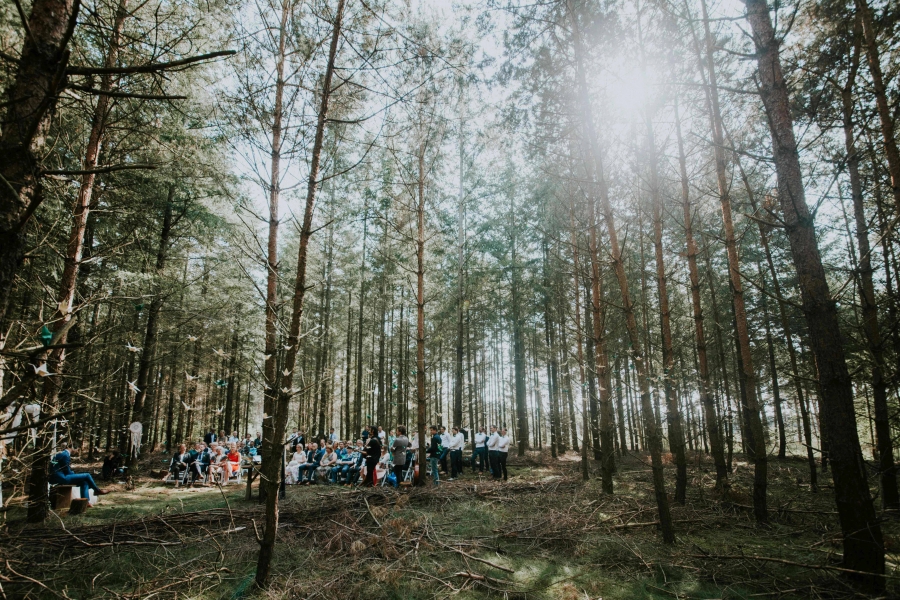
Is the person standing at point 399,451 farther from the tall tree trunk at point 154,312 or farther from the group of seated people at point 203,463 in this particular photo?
the tall tree trunk at point 154,312

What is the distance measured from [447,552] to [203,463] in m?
10.9

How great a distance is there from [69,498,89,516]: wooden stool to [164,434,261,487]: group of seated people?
3.63 m

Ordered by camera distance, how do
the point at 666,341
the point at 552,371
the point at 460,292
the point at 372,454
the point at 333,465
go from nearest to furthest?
the point at 666,341
the point at 372,454
the point at 333,465
the point at 460,292
the point at 552,371

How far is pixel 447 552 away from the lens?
5289 mm

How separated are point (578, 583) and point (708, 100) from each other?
26.0 ft

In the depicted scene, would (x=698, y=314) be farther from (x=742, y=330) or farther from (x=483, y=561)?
(x=483, y=561)

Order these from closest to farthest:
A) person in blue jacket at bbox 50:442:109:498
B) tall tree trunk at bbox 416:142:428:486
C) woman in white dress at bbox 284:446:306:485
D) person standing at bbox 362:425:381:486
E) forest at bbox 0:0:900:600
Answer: forest at bbox 0:0:900:600, person in blue jacket at bbox 50:442:109:498, tall tree trunk at bbox 416:142:428:486, person standing at bbox 362:425:381:486, woman in white dress at bbox 284:446:306:485

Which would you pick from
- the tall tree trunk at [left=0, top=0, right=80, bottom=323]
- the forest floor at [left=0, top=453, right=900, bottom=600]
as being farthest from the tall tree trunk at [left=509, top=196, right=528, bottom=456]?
the tall tree trunk at [left=0, top=0, right=80, bottom=323]

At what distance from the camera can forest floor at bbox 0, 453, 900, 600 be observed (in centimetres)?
408

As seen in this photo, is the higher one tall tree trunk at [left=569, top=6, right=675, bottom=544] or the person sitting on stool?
tall tree trunk at [left=569, top=6, right=675, bottom=544]

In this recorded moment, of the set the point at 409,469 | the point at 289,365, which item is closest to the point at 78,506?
the point at 289,365

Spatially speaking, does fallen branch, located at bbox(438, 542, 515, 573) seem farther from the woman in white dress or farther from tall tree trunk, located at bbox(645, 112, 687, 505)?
the woman in white dress

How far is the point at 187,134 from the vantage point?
9781 millimetres

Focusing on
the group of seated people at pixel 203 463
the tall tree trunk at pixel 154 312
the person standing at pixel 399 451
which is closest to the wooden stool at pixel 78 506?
the group of seated people at pixel 203 463
